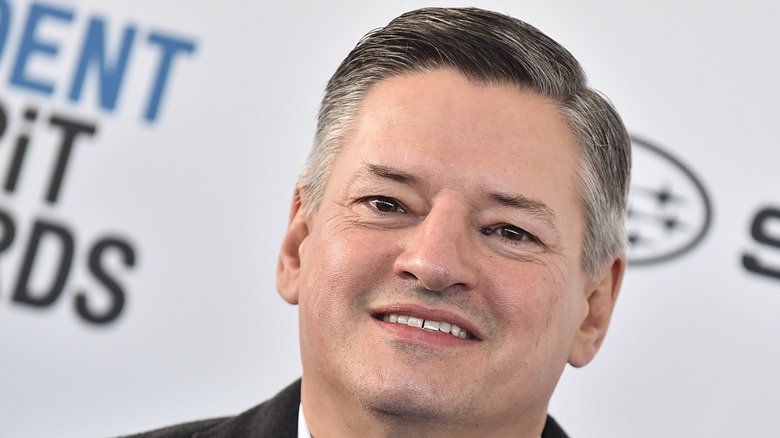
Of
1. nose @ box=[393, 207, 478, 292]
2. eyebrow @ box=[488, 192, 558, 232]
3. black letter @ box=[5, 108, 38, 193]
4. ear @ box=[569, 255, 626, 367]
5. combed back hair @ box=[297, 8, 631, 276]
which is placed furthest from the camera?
black letter @ box=[5, 108, 38, 193]

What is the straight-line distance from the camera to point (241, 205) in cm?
321

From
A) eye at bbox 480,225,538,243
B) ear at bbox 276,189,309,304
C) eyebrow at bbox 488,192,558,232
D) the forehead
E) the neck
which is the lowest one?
the neck

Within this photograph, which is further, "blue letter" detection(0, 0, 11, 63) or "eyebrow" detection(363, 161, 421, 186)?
"blue letter" detection(0, 0, 11, 63)

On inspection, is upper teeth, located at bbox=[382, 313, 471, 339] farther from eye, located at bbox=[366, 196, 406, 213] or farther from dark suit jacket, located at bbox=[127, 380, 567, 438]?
dark suit jacket, located at bbox=[127, 380, 567, 438]

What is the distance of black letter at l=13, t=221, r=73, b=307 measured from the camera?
312 centimetres

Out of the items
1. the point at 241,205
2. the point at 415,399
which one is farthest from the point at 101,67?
the point at 415,399

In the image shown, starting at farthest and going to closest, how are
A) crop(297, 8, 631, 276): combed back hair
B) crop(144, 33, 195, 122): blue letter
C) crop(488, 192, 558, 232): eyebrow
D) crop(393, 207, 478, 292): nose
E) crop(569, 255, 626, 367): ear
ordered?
crop(144, 33, 195, 122): blue letter < crop(569, 255, 626, 367): ear < crop(297, 8, 631, 276): combed back hair < crop(488, 192, 558, 232): eyebrow < crop(393, 207, 478, 292): nose

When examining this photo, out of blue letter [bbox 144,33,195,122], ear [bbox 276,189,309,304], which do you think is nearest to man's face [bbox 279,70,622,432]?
ear [bbox 276,189,309,304]

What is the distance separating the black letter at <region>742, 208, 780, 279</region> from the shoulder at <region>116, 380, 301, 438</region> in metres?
1.72

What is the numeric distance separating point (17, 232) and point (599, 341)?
6.36 ft

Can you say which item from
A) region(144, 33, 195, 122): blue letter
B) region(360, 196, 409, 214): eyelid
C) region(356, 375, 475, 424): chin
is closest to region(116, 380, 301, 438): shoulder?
region(356, 375, 475, 424): chin

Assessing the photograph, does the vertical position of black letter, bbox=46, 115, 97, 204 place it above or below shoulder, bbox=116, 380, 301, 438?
above

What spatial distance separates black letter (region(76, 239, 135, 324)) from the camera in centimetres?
315

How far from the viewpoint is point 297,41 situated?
3.30 metres
